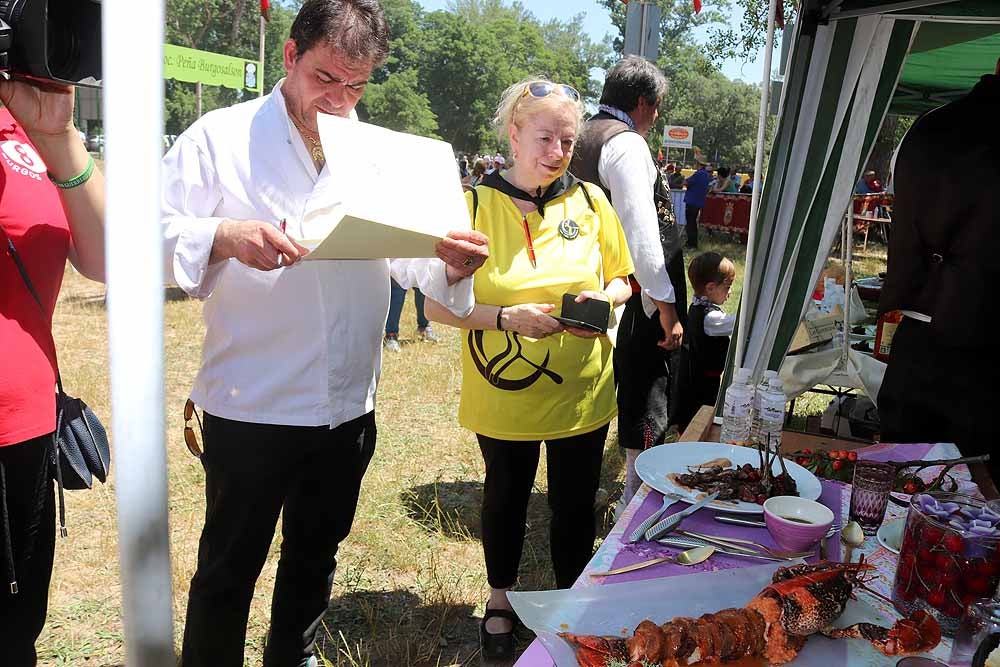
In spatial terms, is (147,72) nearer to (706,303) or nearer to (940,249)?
(940,249)

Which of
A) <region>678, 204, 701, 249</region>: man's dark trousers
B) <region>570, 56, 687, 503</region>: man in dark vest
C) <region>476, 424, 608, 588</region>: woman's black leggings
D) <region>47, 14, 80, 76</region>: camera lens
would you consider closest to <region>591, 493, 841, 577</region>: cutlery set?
<region>476, 424, 608, 588</region>: woman's black leggings

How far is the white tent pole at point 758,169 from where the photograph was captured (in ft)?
8.27

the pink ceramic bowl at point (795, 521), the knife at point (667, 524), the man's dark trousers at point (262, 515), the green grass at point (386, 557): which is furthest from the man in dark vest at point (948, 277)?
the man's dark trousers at point (262, 515)

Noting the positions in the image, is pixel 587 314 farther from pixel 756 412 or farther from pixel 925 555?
pixel 925 555

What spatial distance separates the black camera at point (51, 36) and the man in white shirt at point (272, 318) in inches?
19.3

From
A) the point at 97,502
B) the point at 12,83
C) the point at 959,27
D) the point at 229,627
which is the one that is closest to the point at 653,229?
the point at 229,627

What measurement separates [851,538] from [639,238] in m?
1.67

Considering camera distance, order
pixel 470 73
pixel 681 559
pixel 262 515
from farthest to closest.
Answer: pixel 470 73 → pixel 262 515 → pixel 681 559

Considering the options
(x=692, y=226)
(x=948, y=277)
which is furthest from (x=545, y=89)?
(x=692, y=226)

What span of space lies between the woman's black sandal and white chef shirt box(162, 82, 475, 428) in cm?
103

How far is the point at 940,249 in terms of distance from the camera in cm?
231

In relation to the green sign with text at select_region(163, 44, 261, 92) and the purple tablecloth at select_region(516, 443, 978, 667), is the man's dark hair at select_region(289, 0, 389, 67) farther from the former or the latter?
the green sign with text at select_region(163, 44, 261, 92)

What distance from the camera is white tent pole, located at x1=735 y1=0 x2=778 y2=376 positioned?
2.52m

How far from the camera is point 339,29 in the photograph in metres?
1.66
